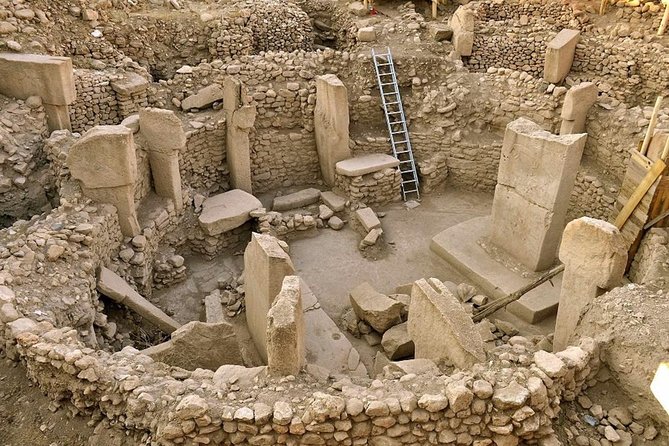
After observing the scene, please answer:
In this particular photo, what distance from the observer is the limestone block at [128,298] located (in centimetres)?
677

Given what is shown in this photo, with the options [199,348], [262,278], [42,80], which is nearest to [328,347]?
[262,278]

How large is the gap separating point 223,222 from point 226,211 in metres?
0.25

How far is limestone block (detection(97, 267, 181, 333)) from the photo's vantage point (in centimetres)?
677

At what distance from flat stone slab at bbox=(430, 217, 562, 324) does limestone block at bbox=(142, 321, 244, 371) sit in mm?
3831

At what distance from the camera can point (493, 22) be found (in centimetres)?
1338

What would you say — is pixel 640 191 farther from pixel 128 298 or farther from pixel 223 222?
pixel 128 298

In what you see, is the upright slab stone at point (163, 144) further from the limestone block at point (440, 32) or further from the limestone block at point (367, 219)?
the limestone block at point (440, 32)

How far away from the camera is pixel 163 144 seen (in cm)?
814

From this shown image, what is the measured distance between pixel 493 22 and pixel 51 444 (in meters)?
12.3

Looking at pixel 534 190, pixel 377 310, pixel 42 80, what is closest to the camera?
pixel 377 310

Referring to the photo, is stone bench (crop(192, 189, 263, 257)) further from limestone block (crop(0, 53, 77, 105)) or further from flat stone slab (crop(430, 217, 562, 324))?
flat stone slab (crop(430, 217, 562, 324))

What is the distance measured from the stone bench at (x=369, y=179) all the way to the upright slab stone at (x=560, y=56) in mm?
4051

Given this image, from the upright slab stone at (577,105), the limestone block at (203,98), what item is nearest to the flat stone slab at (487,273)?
the upright slab stone at (577,105)

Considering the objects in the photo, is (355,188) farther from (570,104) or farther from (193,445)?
(193,445)
